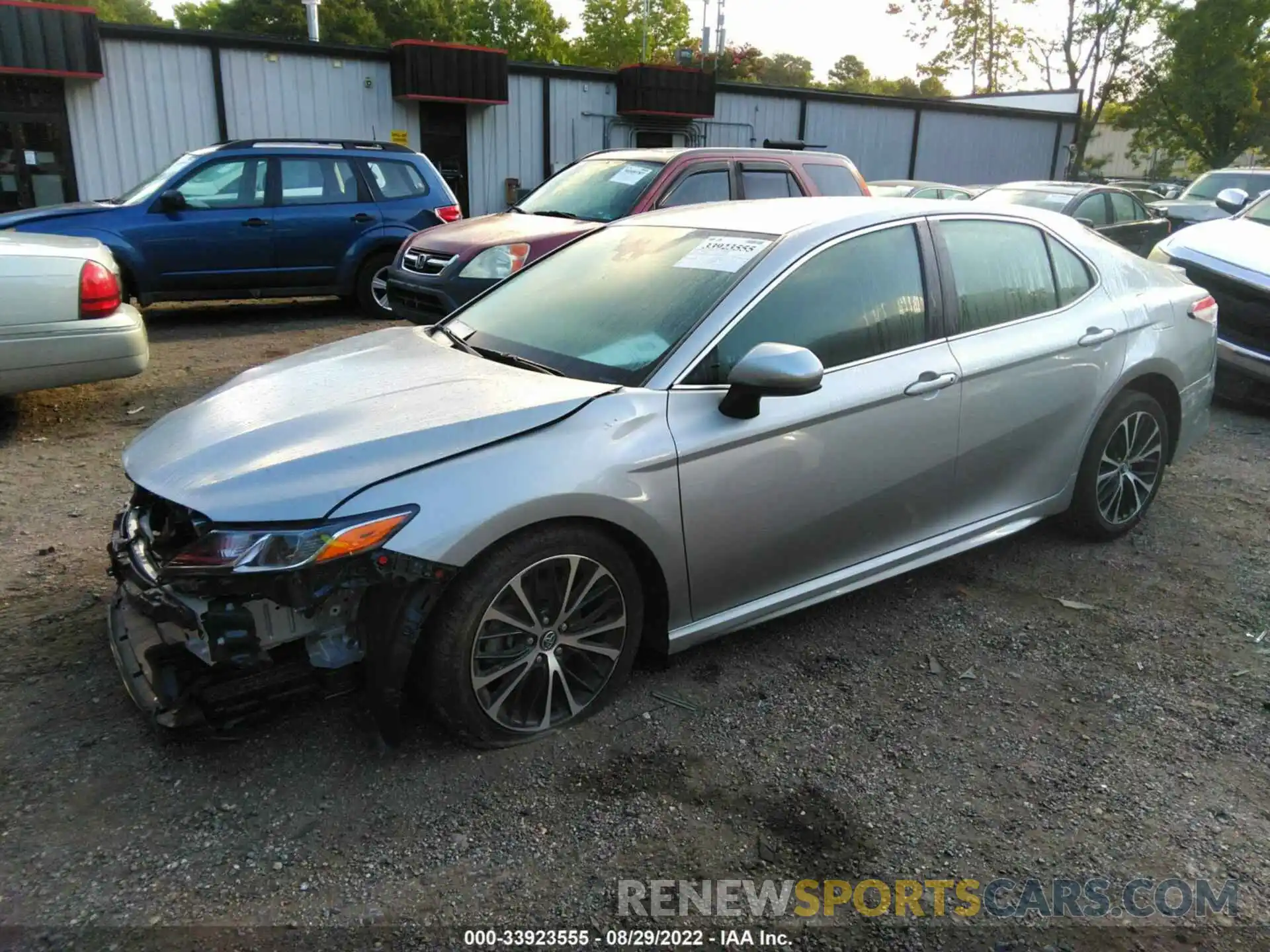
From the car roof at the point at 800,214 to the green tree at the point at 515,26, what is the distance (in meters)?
60.3

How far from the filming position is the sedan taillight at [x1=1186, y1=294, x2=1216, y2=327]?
15.2 feet

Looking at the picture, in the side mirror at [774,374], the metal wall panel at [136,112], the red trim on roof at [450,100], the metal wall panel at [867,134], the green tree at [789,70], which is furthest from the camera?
the green tree at [789,70]

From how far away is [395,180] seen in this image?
10438 millimetres

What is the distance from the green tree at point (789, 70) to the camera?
280 ft

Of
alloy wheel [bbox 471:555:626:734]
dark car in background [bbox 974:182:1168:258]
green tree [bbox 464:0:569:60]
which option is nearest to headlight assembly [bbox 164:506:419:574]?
alloy wheel [bbox 471:555:626:734]

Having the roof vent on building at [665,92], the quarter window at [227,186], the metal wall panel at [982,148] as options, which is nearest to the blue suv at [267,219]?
the quarter window at [227,186]

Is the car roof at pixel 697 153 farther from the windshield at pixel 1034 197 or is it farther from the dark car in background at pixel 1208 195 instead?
the dark car in background at pixel 1208 195

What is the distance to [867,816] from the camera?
8.83ft

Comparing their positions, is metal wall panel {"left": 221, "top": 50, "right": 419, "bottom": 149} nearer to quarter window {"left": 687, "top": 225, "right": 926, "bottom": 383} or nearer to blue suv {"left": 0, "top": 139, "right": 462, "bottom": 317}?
blue suv {"left": 0, "top": 139, "right": 462, "bottom": 317}

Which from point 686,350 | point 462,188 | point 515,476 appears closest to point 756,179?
point 686,350

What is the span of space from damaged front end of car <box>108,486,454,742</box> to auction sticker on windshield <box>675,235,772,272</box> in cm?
151

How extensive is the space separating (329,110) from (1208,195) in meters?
16.5

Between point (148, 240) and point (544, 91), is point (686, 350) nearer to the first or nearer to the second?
point (148, 240)

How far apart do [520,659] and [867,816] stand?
1.10 metres
